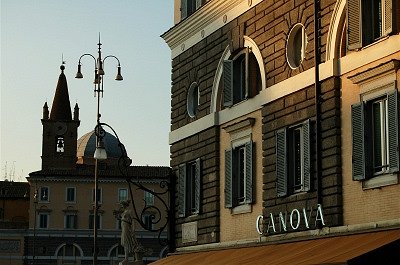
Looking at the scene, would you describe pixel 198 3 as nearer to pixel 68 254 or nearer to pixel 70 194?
pixel 70 194

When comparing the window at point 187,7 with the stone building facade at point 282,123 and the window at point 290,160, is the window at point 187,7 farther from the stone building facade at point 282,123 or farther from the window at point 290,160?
the window at point 290,160

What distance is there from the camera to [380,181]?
19641 millimetres

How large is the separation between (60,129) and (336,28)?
9865 centimetres

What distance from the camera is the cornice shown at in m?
27.4

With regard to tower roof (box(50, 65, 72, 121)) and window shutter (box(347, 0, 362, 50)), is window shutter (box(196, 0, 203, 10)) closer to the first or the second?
window shutter (box(347, 0, 362, 50))

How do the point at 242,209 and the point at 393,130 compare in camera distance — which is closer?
the point at 393,130

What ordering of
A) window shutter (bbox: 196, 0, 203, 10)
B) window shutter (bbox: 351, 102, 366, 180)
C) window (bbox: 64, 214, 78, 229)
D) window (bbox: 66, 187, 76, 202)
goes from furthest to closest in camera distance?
window (bbox: 66, 187, 76, 202)
window (bbox: 64, 214, 78, 229)
window shutter (bbox: 196, 0, 203, 10)
window shutter (bbox: 351, 102, 366, 180)

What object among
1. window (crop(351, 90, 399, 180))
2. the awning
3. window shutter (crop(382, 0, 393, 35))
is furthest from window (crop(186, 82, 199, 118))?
window shutter (crop(382, 0, 393, 35))

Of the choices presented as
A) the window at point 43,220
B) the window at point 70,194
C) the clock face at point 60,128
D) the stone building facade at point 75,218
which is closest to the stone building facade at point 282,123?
the stone building facade at point 75,218

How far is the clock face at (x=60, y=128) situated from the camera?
118 metres

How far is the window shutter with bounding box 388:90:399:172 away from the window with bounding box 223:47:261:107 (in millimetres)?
7276

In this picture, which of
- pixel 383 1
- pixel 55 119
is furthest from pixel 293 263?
pixel 55 119

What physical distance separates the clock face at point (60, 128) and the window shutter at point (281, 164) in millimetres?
95543

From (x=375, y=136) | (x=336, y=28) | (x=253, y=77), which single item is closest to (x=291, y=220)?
(x=375, y=136)
